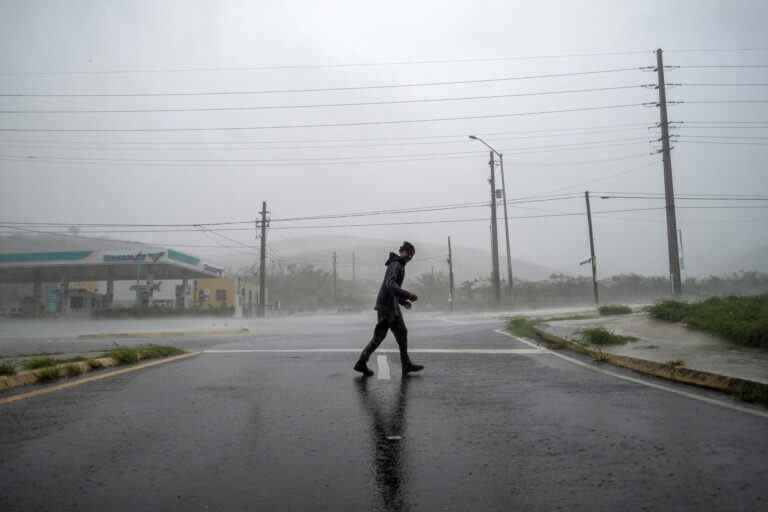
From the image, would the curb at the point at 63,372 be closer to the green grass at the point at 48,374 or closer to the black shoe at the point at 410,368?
the green grass at the point at 48,374

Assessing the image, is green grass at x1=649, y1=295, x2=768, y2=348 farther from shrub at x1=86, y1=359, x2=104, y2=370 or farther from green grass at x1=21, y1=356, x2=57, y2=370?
green grass at x1=21, y1=356, x2=57, y2=370

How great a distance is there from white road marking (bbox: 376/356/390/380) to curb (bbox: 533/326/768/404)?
313 centimetres

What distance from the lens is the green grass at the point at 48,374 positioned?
20.4ft

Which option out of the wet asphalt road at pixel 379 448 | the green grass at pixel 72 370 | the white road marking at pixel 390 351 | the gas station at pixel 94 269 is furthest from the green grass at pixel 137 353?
the gas station at pixel 94 269

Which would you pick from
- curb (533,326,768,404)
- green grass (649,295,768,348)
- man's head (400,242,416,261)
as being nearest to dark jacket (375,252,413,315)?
man's head (400,242,416,261)

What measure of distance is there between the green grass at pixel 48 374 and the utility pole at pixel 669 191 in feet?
71.2

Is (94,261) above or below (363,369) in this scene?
above

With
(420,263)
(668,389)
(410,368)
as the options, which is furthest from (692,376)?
(420,263)

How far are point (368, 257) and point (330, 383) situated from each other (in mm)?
164874

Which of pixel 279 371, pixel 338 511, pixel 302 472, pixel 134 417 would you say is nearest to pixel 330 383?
pixel 279 371

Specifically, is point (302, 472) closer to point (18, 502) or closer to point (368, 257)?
point (18, 502)

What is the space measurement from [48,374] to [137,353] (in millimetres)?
2100

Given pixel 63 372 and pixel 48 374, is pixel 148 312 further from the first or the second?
pixel 48 374

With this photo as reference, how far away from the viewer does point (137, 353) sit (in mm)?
8375
